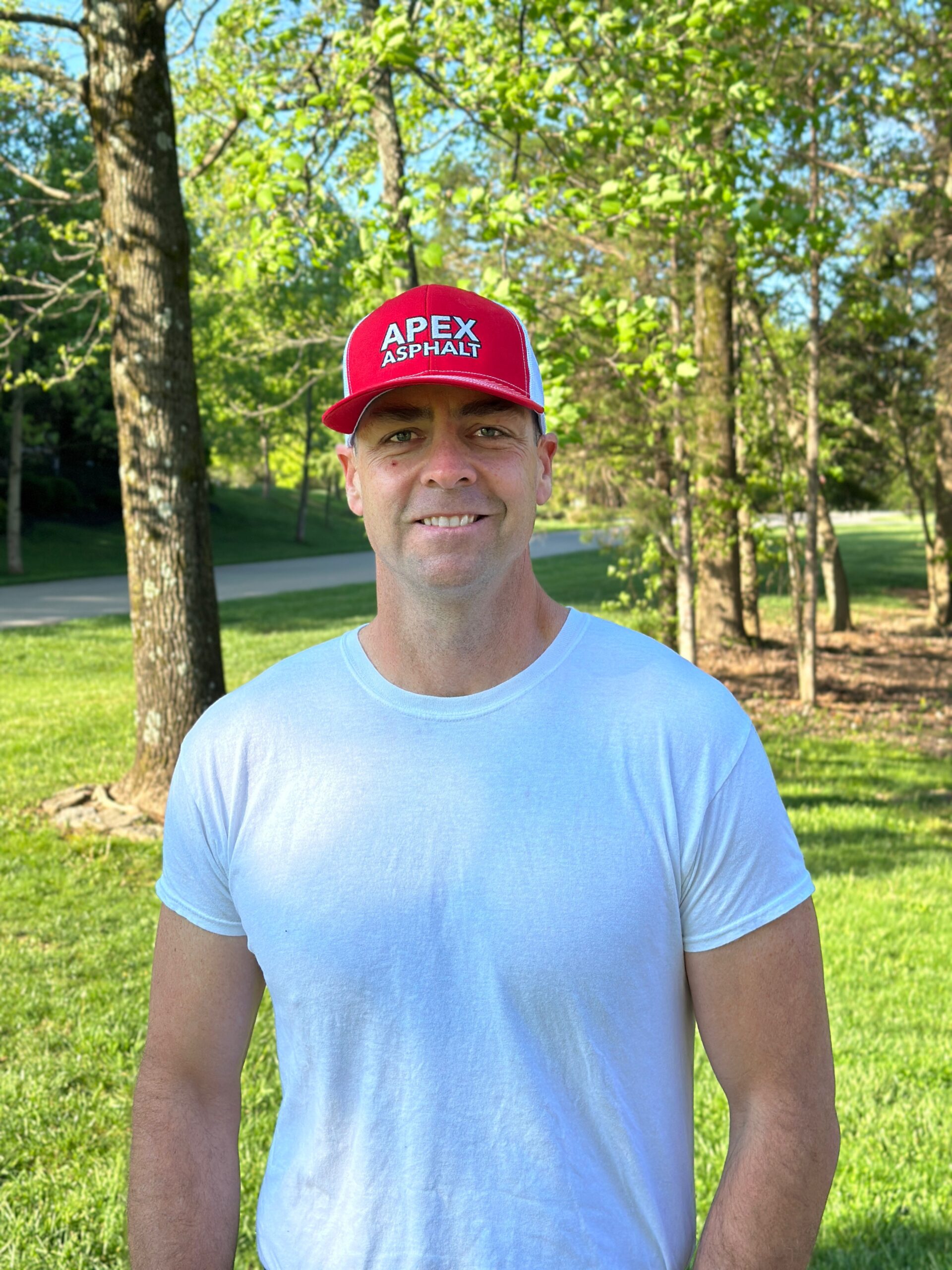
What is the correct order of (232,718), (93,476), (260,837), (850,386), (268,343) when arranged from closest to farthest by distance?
(260,837) < (232,718) < (268,343) < (850,386) < (93,476)

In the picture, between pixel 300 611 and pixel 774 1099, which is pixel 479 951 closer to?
pixel 774 1099

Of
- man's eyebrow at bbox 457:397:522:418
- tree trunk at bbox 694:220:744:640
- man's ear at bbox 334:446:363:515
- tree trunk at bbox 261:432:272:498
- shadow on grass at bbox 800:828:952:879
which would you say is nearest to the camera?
man's eyebrow at bbox 457:397:522:418

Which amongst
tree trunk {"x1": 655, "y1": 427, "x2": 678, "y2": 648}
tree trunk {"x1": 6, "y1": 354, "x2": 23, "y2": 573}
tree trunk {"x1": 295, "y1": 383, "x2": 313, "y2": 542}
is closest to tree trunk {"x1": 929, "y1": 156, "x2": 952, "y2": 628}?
tree trunk {"x1": 655, "y1": 427, "x2": 678, "y2": 648}

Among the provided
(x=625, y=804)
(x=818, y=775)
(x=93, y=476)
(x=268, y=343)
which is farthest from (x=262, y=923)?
(x=93, y=476)

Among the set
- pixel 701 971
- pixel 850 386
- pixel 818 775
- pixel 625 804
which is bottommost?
pixel 818 775

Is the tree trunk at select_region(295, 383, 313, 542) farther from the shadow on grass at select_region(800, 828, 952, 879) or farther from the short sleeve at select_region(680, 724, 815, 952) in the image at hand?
the short sleeve at select_region(680, 724, 815, 952)

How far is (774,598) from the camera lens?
24.5 m

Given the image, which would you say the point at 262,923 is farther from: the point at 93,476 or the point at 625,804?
the point at 93,476

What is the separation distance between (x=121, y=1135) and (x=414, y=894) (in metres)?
3.01

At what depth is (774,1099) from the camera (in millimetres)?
1549

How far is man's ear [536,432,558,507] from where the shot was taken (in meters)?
2.01

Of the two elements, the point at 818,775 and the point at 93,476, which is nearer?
the point at 818,775

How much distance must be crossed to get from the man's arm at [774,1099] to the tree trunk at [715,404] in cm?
860

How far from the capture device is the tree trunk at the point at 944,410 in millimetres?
12523
